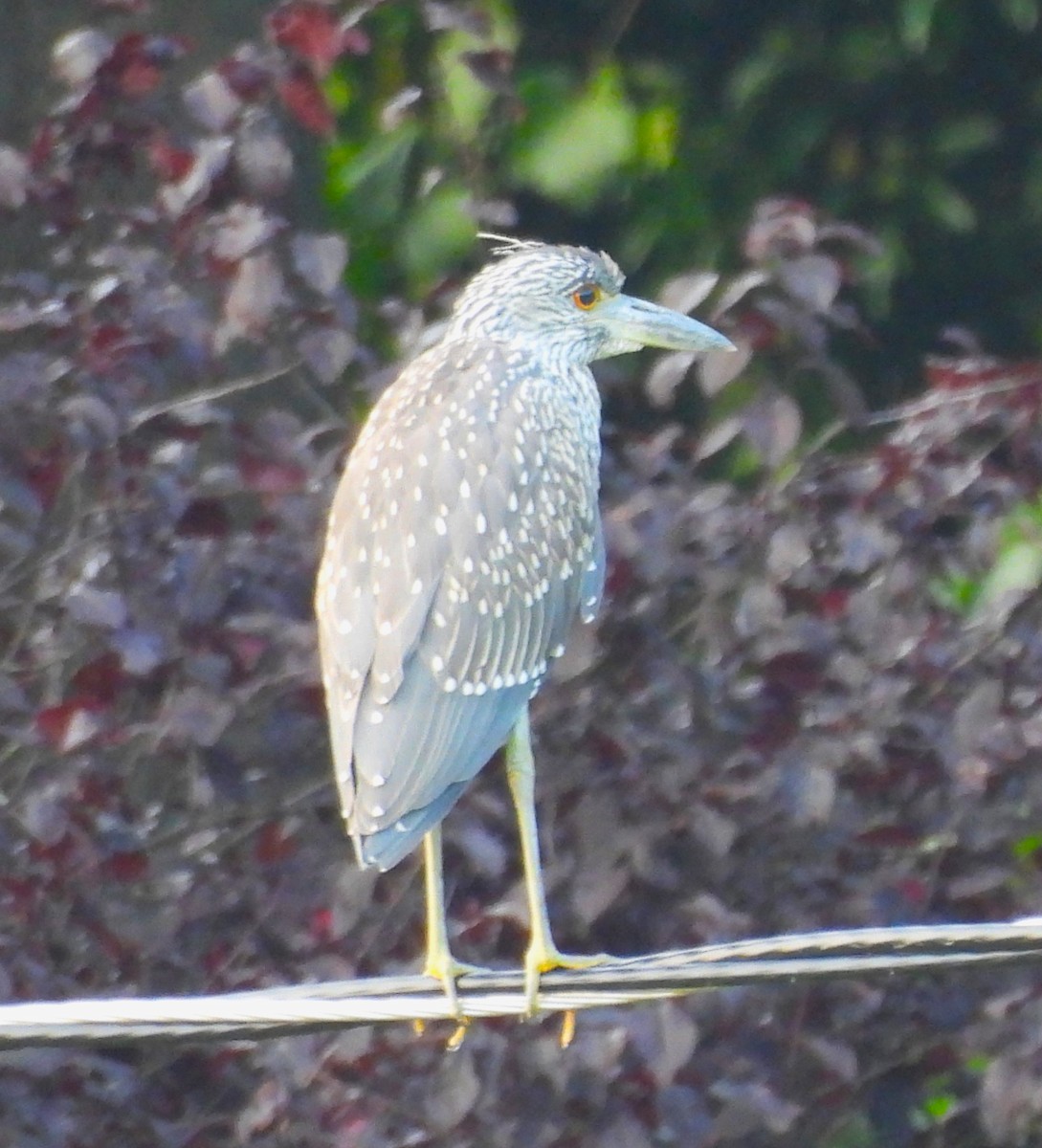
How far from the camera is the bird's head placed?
15.8 ft

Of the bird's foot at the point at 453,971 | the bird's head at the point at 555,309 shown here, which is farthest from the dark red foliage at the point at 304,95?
the bird's foot at the point at 453,971

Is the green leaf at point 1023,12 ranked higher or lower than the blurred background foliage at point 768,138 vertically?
higher

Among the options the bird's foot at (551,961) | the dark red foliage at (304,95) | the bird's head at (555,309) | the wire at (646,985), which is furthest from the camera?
the bird's head at (555,309)

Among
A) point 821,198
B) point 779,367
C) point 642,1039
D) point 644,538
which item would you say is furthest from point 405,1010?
point 821,198

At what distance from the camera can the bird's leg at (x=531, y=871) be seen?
12.9 ft

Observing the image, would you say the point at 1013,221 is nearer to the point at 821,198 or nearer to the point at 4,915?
the point at 821,198

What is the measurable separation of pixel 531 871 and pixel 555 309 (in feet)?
4.43

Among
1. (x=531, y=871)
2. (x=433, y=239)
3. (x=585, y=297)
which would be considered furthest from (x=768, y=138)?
(x=531, y=871)

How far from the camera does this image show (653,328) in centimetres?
472

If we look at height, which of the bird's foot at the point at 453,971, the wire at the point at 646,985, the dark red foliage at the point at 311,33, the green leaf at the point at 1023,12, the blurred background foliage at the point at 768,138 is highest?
the dark red foliage at the point at 311,33

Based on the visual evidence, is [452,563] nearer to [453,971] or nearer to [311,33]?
[453,971]

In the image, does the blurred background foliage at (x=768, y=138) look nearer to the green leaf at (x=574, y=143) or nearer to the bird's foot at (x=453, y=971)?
Answer: the green leaf at (x=574, y=143)

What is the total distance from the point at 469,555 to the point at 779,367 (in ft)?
2.73

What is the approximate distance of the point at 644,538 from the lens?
14.0ft
